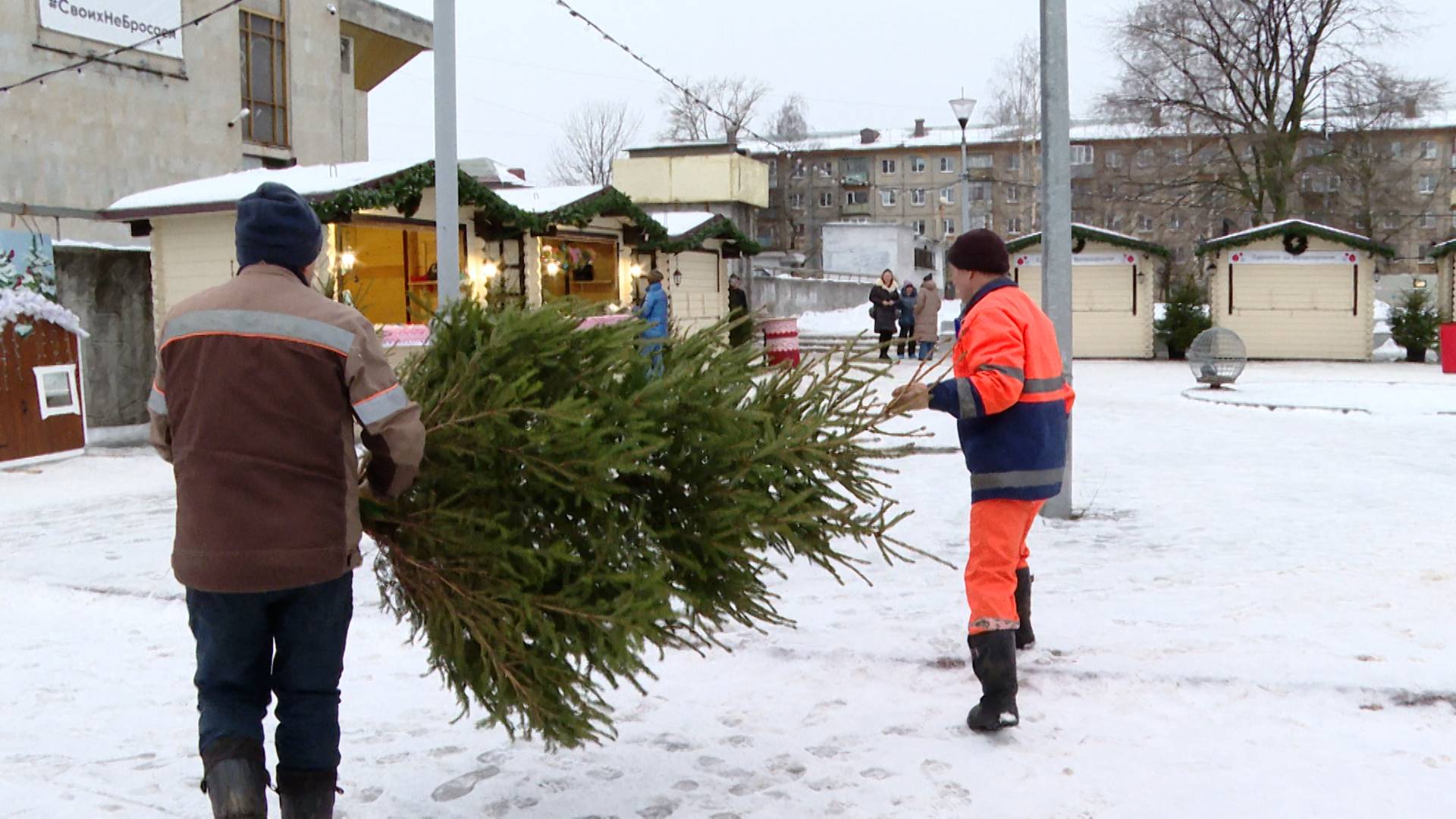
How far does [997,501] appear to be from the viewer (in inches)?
176

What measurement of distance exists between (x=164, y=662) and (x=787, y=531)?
10.9ft

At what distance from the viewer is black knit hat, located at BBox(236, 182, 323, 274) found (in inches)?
129

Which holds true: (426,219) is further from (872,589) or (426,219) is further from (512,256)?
(872,589)

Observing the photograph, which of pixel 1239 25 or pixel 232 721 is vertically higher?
pixel 1239 25

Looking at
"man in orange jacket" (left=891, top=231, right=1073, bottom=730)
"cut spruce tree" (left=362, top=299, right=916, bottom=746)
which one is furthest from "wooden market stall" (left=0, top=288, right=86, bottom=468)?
"man in orange jacket" (left=891, top=231, right=1073, bottom=730)

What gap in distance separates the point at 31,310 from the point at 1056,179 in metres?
10.3

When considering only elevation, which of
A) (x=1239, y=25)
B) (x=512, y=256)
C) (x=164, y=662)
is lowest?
(x=164, y=662)

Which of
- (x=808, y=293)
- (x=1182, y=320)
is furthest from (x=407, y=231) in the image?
(x=808, y=293)

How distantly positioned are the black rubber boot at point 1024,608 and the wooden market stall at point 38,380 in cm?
1116

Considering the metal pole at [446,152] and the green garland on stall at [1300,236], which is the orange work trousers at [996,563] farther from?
the green garland on stall at [1300,236]

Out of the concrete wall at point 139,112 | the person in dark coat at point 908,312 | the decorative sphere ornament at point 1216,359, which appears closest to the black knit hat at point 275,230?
the concrete wall at point 139,112

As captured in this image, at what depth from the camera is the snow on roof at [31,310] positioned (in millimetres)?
13078

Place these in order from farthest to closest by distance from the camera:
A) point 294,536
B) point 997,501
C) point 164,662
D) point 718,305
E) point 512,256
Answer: point 718,305 → point 512,256 → point 164,662 → point 997,501 → point 294,536

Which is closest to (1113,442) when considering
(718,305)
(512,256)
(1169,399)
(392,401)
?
(1169,399)
